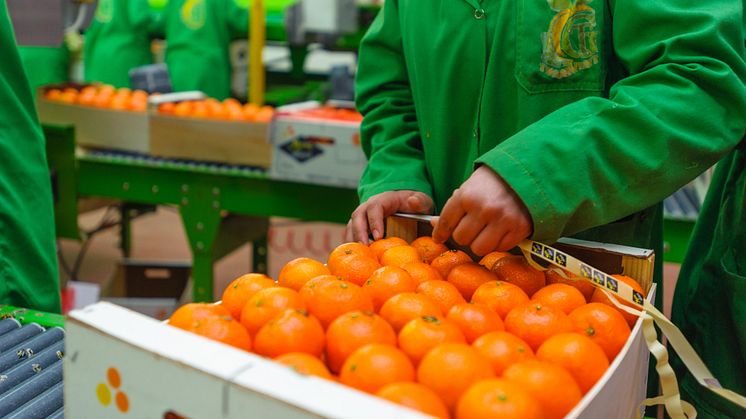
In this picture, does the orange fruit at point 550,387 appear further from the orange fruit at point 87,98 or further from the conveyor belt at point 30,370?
the orange fruit at point 87,98

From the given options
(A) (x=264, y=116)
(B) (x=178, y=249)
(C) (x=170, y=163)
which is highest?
(A) (x=264, y=116)

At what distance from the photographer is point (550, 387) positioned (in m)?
0.79

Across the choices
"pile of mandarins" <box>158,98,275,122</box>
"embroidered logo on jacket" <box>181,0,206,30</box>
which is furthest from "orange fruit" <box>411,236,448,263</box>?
"embroidered logo on jacket" <box>181,0,206,30</box>

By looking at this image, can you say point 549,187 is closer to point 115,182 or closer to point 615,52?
point 615,52

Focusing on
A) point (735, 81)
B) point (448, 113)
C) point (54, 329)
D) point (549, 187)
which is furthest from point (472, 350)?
point (54, 329)

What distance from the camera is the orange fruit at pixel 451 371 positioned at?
0.80 metres

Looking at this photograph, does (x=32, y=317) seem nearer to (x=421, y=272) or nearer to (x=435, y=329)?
(x=421, y=272)

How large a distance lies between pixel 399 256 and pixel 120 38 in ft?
16.2

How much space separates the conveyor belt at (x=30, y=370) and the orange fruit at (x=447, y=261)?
59 centimetres

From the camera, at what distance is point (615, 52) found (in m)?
1.37

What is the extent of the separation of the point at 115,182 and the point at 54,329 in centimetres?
228

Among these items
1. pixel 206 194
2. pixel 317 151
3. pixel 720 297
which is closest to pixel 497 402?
pixel 720 297

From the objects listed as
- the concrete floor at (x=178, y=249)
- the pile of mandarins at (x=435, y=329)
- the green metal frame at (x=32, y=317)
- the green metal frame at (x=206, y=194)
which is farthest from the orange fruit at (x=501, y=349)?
the concrete floor at (x=178, y=249)

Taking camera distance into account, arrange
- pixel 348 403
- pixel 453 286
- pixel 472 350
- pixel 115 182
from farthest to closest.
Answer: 1. pixel 115 182
2. pixel 453 286
3. pixel 472 350
4. pixel 348 403
